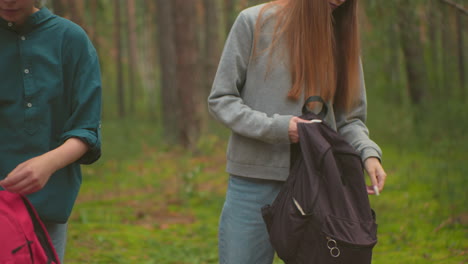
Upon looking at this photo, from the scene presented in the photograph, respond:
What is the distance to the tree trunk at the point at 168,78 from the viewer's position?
13453 millimetres

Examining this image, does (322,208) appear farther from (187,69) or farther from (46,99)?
(187,69)

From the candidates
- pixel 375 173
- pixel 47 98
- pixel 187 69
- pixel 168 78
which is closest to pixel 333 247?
pixel 375 173

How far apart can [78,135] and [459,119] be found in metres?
10.3

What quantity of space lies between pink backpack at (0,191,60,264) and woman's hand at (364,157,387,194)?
1290mm

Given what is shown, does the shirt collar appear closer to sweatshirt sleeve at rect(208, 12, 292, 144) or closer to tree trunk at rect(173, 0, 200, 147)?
sweatshirt sleeve at rect(208, 12, 292, 144)

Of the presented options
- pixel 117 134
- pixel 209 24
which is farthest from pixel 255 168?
pixel 209 24

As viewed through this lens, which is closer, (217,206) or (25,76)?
(25,76)

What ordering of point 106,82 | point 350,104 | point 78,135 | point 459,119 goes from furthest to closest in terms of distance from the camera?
point 106,82
point 459,119
point 350,104
point 78,135

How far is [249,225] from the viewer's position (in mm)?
2422

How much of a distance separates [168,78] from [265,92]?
1497 centimetres

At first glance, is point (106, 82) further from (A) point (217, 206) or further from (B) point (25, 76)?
(B) point (25, 76)

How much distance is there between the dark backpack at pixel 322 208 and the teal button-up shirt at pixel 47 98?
75 centimetres

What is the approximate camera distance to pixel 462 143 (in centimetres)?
906

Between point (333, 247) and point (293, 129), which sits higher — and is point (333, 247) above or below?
below
